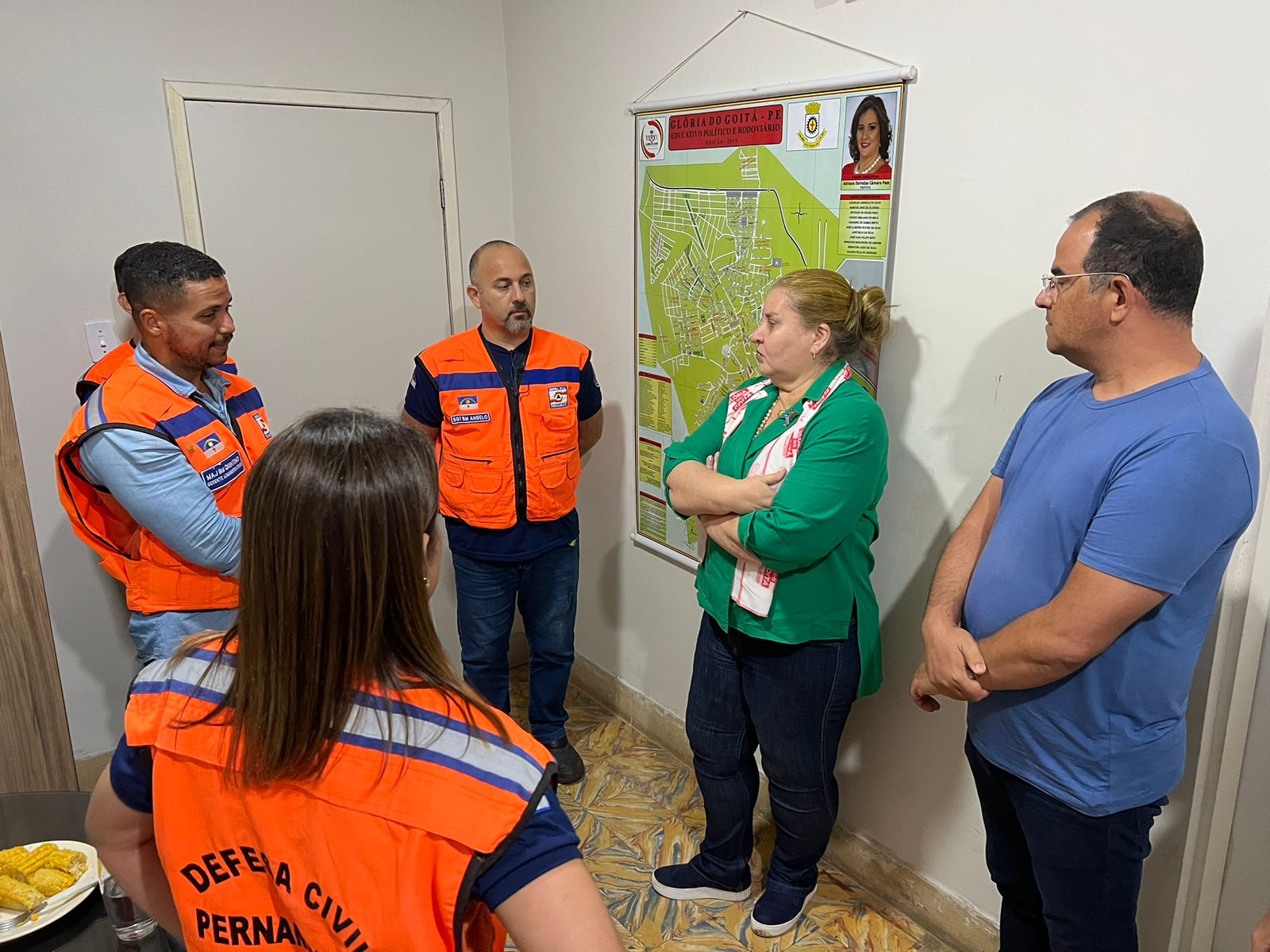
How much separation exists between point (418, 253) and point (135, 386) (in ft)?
4.62

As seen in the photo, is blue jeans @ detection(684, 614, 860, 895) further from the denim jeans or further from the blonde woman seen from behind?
the blonde woman seen from behind

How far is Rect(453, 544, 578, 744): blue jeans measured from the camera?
9.29 ft

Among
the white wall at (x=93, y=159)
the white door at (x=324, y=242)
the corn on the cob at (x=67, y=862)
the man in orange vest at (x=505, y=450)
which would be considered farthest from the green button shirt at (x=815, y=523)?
the white wall at (x=93, y=159)

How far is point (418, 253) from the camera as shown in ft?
10.6

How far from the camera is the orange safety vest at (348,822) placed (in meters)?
0.84

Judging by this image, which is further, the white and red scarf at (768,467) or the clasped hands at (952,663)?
the white and red scarf at (768,467)

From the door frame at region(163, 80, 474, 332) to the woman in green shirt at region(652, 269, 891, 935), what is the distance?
1467 millimetres

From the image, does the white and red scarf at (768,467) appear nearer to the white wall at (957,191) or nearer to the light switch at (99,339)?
the white wall at (957,191)

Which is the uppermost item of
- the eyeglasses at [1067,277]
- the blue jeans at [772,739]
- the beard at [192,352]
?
the eyeglasses at [1067,277]

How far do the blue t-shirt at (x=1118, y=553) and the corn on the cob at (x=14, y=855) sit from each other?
1.63 m

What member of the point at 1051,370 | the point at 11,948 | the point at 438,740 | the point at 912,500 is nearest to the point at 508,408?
the point at 912,500

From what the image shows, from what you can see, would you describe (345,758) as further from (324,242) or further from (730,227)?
(324,242)

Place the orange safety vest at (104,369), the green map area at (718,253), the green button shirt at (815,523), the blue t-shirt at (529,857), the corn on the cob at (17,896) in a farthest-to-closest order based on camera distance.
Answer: the orange safety vest at (104,369) < the green map area at (718,253) < the green button shirt at (815,523) < the corn on the cob at (17,896) < the blue t-shirt at (529,857)

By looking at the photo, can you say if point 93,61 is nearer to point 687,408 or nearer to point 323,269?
point 323,269
